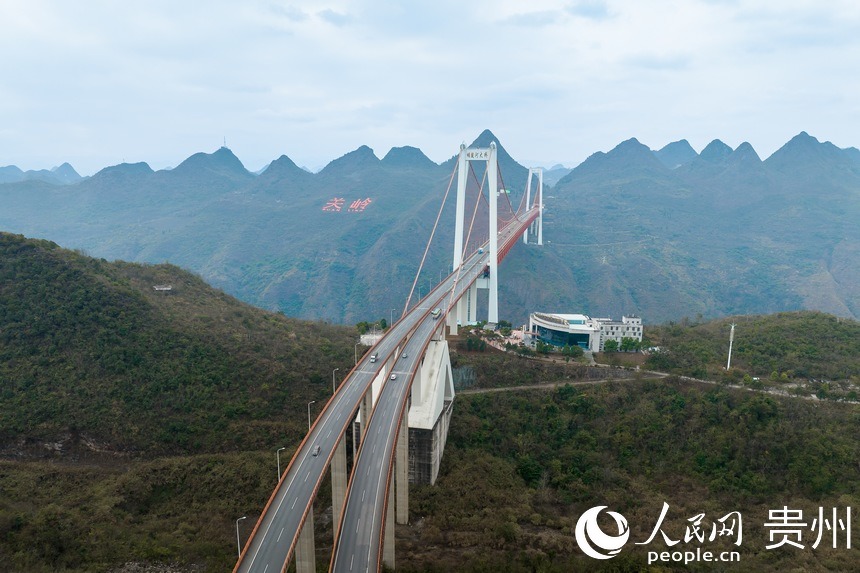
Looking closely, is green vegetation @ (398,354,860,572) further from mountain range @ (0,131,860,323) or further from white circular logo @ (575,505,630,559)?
mountain range @ (0,131,860,323)

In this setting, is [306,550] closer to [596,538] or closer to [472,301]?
[596,538]

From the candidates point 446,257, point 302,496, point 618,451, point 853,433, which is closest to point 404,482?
point 302,496

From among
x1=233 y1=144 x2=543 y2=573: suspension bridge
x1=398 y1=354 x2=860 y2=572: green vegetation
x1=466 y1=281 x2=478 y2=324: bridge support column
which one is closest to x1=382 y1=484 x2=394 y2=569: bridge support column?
x1=233 y1=144 x2=543 y2=573: suspension bridge

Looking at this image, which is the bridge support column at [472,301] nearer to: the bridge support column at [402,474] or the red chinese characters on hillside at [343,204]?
the bridge support column at [402,474]

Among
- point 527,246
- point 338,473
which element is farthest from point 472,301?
point 527,246

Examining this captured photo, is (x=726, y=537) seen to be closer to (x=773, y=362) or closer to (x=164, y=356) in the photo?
(x=773, y=362)

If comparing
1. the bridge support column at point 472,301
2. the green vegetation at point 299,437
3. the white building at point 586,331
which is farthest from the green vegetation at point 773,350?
the bridge support column at point 472,301
